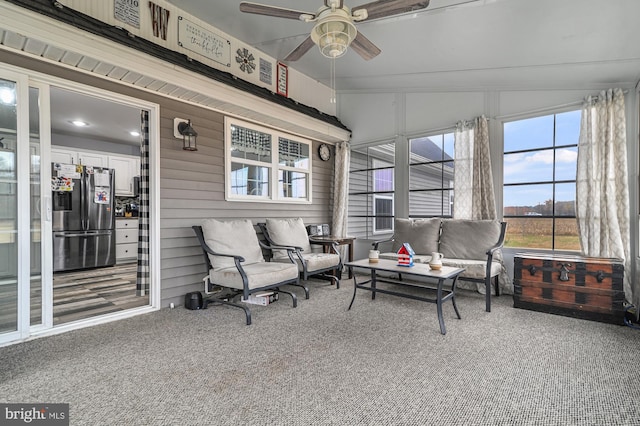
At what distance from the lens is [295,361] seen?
221 centimetres

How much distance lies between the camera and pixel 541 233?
13.0 ft

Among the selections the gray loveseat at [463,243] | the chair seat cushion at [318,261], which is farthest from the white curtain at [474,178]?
the chair seat cushion at [318,261]

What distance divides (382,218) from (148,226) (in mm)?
3770

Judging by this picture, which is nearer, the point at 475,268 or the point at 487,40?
the point at 487,40

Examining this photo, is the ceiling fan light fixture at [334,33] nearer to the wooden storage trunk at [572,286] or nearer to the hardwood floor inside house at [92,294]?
the wooden storage trunk at [572,286]

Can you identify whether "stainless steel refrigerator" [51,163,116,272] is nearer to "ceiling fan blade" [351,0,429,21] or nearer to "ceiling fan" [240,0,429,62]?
"ceiling fan" [240,0,429,62]

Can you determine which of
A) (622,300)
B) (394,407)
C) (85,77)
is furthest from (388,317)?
(85,77)

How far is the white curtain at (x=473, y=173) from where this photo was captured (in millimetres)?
4121

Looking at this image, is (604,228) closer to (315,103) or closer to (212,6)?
(315,103)

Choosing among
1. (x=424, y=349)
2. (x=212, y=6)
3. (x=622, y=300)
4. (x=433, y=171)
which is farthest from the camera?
(x=433, y=171)

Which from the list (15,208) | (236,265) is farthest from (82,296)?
(236,265)

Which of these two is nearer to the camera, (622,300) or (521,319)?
(622,300)

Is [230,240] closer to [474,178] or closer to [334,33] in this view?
[334,33]

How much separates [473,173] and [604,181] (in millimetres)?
1340
